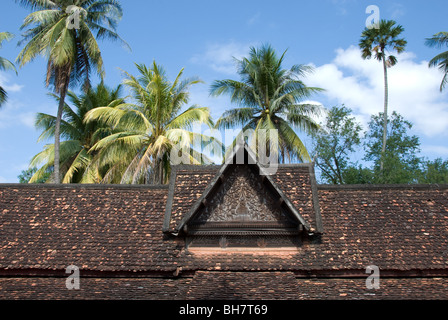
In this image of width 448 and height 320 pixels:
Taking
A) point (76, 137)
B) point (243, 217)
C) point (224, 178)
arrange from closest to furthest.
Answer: point (243, 217), point (224, 178), point (76, 137)

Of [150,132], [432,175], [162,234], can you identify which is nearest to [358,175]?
[432,175]

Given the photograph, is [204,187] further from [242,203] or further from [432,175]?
[432,175]

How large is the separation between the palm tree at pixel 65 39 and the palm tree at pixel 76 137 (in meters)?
2.06

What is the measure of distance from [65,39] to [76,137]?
7853mm

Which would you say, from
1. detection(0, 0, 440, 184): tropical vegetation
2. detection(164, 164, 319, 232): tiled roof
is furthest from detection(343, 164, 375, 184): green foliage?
detection(164, 164, 319, 232): tiled roof

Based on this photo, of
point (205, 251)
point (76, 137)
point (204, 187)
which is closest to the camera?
point (205, 251)

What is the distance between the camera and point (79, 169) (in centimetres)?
2841

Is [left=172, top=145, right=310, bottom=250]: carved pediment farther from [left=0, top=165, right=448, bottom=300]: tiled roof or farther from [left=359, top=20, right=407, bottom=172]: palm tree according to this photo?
[left=359, top=20, right=407, bottom=172]: palm tree

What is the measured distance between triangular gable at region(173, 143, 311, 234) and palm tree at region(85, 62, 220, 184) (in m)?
8.73

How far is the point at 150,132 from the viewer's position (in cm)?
2338

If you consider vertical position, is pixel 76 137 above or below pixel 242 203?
above

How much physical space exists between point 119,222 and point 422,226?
327 inches

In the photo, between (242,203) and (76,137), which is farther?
(76,137)
